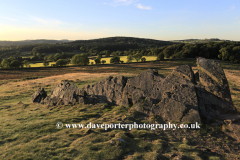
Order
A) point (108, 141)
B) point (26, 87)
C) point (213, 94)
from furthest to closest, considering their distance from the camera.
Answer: point (26, 87), point (213, 94), point (108, 141)

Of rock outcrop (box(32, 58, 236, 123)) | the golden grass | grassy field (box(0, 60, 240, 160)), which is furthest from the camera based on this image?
the golden grass

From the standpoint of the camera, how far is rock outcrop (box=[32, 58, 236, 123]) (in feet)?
39.2

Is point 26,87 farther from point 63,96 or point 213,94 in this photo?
point 213,94

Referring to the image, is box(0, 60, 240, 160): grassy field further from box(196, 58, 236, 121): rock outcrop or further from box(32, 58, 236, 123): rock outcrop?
box(196, 58, 236, 121): rock outcrop

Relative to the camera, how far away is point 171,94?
42.1ft

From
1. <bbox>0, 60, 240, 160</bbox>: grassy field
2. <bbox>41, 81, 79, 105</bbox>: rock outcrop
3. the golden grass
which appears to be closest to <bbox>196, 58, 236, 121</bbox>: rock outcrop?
<bbox>0, 60, 240, 160</bbox>: grassy field

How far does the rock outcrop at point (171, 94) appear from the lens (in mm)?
11953

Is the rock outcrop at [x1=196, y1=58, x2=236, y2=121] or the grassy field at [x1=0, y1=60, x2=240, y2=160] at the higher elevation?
the rock outcrop at [x1=196, y1=58, x2=236, y2=121]

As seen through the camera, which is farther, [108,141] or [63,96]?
[63,96]

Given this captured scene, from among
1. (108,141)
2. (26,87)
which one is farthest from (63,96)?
(26,87)

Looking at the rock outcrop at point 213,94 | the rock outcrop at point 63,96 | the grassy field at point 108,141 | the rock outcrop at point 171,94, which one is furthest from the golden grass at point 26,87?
the rock outcrop at point 213,94

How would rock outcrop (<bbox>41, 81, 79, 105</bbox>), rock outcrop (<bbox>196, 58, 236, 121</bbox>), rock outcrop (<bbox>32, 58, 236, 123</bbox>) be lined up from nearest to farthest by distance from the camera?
rock outcrop (<bbox>32, 58, 236, 123</bbox>)
rock outcrop (<bbox>196, 58, 236, 121</bbox>)
rock outcrop (<bbox>41, 81, 79, 105</bbox>)

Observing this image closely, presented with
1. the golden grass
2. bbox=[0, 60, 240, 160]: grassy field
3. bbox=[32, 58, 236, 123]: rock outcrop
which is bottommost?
the golden grass

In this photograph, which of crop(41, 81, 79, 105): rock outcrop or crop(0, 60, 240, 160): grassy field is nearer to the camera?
crop(0, 60, 240, 160): grassy field
